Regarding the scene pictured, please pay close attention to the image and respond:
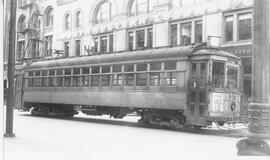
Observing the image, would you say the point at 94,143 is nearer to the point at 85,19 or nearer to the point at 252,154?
the point at 252,154

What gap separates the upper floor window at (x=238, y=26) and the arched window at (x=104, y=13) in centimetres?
524

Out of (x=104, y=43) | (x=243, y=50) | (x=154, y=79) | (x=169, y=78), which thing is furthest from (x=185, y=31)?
(x=169, y=78)

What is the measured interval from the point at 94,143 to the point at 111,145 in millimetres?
554

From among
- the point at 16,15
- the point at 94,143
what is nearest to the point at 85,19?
the point at 16,15

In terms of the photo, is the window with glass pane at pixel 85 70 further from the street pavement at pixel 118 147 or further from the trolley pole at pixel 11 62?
the trolley pole at pixel 11 62

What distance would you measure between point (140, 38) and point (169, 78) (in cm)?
526

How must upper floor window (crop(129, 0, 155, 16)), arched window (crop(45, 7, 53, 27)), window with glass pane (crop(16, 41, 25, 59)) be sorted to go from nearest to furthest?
1. window with glass pane (crop(16, 41, 25, 59))
2. arched window (crop(45, 7, 53, 27))
3. upper floor window (crop(129, 0, 155, 16))

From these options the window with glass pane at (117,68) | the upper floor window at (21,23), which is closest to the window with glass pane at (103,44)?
the window with glass pane at (117,68)

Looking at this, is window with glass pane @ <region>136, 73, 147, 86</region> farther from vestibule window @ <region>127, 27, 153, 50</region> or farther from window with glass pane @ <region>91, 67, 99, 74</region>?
vestibule window @ <region>127, 27, 153, 50</region>

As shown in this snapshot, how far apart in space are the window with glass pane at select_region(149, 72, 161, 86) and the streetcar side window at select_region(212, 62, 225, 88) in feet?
6.21

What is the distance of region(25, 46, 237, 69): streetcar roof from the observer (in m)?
13.1

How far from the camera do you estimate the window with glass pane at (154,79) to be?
1374 centimetres

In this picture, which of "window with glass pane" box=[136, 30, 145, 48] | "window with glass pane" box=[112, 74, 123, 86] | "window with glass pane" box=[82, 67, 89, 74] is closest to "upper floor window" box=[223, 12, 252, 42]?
"window with glass pane" box=[136, 30, 145, 48]

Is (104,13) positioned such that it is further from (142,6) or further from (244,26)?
(244,26)
